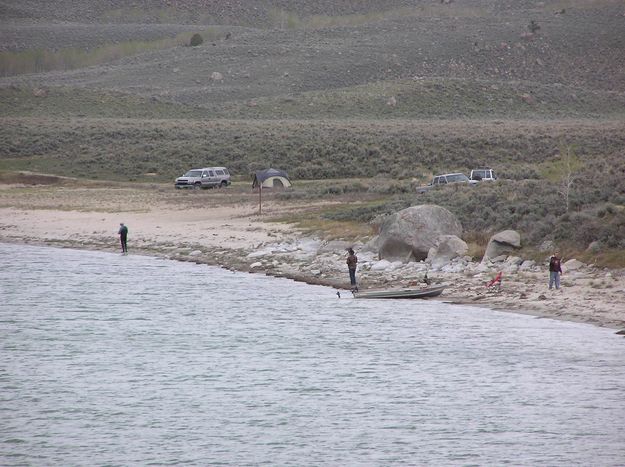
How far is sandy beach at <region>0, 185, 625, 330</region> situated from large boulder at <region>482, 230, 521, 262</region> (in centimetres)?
134

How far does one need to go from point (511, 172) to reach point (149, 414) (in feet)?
153

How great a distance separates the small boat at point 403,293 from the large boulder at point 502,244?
303 cm

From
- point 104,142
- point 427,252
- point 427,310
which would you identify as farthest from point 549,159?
point 427,310

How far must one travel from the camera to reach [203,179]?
68.9 metres

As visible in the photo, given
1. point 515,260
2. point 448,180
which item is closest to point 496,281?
point 515,260

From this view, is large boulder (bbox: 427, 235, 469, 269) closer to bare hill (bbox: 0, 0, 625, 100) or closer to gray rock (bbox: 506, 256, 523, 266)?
gray rock (bbox: 506, 256, 523, 266)

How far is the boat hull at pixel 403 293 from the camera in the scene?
104 feet

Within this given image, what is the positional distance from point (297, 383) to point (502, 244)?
1291 centimetres

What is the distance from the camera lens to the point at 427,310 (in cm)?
3100

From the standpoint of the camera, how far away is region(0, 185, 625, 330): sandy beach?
1192 inches

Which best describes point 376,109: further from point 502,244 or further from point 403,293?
point 403,293

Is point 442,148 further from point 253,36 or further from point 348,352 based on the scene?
point 253,36

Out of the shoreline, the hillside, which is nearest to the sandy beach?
the shoreline

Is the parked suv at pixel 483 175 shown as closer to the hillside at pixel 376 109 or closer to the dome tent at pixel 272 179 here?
the hillside at pixel 376 109
